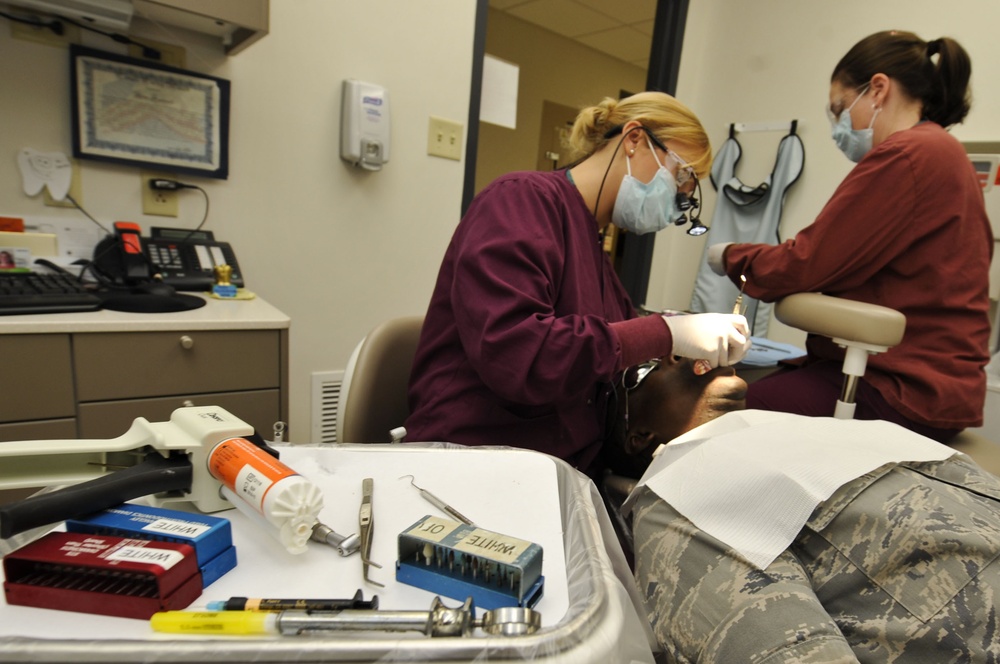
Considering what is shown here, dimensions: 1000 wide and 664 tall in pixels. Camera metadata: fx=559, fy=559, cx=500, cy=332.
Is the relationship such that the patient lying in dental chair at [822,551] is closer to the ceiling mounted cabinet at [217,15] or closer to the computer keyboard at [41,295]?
the computer keyboard at [41,295]

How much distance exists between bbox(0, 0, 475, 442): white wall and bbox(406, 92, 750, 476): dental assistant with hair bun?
0.90m

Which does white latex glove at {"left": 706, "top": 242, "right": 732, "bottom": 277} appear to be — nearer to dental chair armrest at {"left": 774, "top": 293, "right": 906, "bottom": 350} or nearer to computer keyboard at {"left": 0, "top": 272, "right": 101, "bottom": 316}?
dental chair armrest at {"left": 774, "top": 293, "right": 906, "bottom": 350}

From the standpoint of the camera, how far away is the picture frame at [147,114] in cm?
143

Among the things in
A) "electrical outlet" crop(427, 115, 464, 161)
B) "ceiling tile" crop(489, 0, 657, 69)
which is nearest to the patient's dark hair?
"electrical outlet" crop(427, 115, 464, 161)

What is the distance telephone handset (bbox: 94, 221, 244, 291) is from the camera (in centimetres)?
140

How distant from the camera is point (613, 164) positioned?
1146 mm

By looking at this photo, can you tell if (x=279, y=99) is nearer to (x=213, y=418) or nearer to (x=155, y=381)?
(x=155, y=381)

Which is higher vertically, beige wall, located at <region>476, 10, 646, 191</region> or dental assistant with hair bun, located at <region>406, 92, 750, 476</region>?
beige wall, located at <region>476, 10, 646, 191</region>

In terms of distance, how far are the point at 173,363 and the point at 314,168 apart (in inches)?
32.5

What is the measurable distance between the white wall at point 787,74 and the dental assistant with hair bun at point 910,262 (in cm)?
104

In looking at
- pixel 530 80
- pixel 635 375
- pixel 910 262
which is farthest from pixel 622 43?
pixel 635 375

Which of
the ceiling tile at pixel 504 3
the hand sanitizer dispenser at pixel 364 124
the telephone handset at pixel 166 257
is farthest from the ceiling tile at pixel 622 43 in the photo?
the telephone handset at pixel 166 257

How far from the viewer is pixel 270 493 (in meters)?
0.42

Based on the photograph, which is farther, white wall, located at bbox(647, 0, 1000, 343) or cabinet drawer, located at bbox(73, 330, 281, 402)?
white wall, located at bbox(647, 0, 1000, 343)
